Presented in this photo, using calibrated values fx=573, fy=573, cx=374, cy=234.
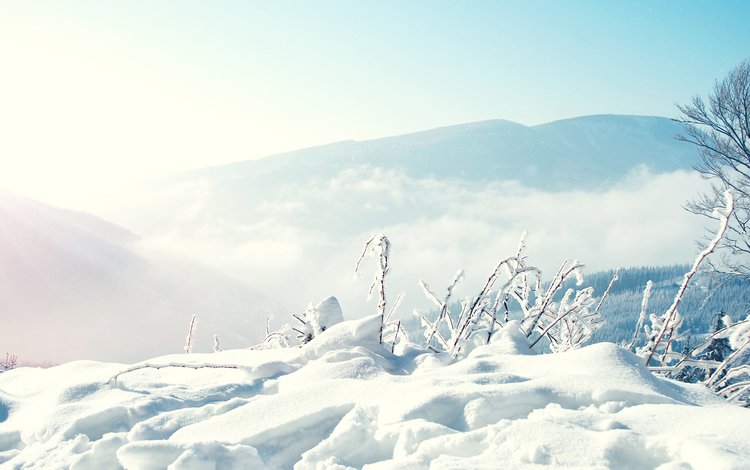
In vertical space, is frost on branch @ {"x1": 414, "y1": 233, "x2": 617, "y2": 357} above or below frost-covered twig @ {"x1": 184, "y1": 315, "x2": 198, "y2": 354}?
above

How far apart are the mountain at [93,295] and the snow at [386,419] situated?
2165cm

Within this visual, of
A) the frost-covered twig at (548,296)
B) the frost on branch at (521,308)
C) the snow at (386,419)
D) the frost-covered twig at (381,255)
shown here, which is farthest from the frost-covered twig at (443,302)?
the snow at (386,419)

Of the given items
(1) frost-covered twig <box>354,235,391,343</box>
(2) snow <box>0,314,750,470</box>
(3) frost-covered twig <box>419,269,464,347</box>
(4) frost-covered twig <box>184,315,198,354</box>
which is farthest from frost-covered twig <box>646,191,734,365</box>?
(4) frost-covered twig <box>184,315,198,354</box>

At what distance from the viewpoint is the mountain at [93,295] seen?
82.0ft

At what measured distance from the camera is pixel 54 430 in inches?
78.3

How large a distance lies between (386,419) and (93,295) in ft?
106

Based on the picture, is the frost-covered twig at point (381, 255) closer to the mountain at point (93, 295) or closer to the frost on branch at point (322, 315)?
the frost on branch at point (322, 315)

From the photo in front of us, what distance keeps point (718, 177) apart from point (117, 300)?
97.6ft

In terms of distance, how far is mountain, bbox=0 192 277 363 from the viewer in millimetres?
24984

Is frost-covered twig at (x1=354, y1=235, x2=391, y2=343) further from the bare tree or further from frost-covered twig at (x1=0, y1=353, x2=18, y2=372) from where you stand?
the bare tree

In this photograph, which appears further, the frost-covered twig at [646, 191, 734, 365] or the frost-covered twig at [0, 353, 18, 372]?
the frost-covered twig at [0, 353, 18, 372]

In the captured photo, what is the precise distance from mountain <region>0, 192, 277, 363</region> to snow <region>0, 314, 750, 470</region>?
21653 mm

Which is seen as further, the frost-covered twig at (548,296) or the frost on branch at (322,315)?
the frost on branch at (322,315)

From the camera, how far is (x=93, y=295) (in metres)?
30.4
